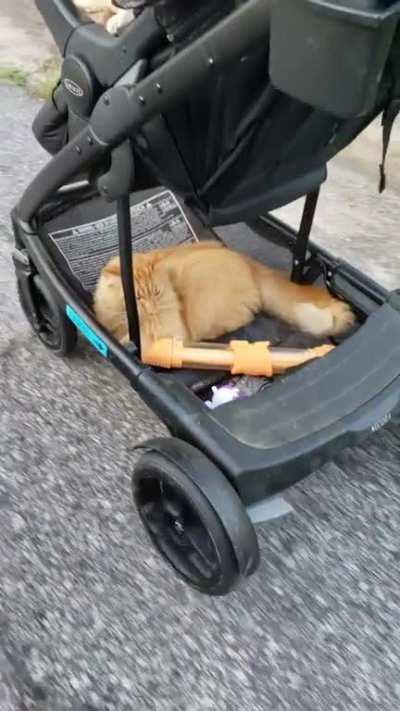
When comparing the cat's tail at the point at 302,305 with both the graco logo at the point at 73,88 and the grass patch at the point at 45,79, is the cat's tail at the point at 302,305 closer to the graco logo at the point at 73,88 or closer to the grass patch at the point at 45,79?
the graco logo at the point at 73,88

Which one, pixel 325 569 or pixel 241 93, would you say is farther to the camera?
pixel 325 569

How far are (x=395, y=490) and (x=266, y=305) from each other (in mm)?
337

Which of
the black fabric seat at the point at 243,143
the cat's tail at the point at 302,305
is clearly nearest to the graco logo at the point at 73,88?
the black fabric seat at the point at 243,143

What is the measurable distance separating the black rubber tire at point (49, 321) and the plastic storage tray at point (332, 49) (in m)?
0.61

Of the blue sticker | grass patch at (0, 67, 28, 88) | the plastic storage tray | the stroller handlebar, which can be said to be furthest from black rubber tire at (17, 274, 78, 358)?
grass patch at (0, 67, 28, 88)

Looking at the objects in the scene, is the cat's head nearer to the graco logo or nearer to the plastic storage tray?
the graco logo

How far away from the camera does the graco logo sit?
107 centimetres

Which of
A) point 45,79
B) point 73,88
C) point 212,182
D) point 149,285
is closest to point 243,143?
point 212,182

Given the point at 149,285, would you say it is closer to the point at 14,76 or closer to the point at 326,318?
the point at 326,318

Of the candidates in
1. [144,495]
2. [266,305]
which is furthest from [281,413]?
[266,305]

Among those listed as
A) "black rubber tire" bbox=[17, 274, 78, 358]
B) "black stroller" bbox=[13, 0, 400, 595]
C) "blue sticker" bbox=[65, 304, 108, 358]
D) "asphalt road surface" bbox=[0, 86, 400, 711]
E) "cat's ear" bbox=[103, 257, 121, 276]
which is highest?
"black stroller" bbox=[13, 0, 400, 595]

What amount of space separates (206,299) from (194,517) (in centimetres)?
37

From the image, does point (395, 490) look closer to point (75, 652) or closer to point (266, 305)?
point (266, 305)

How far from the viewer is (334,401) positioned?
1.08 m
